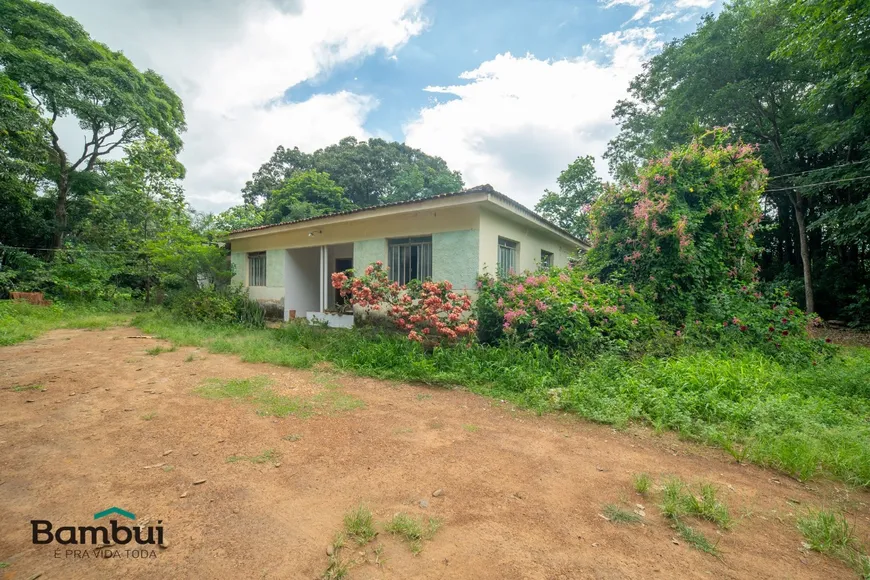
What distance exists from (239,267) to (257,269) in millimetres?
832

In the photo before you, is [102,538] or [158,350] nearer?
[102,538]

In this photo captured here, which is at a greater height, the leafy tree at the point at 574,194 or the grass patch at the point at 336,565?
the leafy tree at the point at 574,194

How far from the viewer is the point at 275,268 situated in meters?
10.4

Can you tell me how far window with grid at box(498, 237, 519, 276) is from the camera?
742 centimetres

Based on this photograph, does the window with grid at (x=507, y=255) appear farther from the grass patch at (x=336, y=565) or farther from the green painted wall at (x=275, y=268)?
the green painted wall at (x=275, y=268)

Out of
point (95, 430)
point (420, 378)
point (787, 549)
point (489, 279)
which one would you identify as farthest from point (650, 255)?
point (95, 430)

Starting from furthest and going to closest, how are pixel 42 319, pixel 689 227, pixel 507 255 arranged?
pixel 42 319 < pixel 507 255 < pixel 689 227

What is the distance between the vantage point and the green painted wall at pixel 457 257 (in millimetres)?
6582

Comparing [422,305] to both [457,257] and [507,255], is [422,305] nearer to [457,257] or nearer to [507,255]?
[457,257]

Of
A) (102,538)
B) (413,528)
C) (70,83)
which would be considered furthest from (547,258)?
(70,83)

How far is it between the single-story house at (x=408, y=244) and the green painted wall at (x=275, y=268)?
30mm

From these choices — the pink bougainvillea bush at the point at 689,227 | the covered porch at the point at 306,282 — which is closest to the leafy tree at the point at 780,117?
the pink bougainvillea bush at the point at 689,227

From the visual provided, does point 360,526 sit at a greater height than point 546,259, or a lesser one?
lesser

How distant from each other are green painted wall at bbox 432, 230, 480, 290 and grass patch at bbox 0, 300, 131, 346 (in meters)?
8.34
